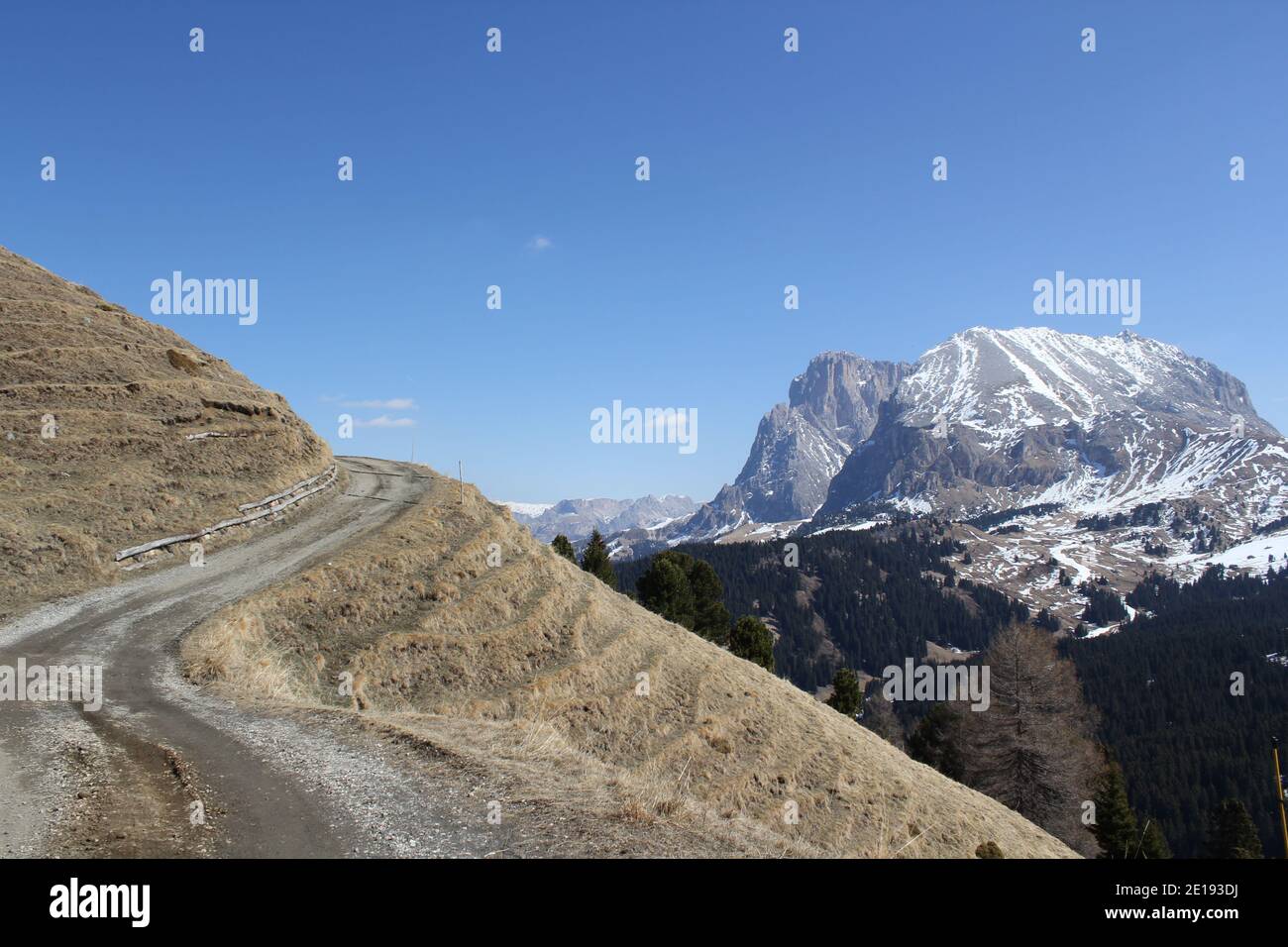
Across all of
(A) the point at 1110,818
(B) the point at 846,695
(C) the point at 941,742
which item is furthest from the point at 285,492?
(A) the point at 1110,818

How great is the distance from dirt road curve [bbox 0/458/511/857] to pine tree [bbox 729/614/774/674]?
48.8m

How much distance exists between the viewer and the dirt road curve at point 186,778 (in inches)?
363

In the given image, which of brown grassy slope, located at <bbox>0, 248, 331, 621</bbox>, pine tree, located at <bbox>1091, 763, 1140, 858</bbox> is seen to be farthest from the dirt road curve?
pine tree, located at <bbox>1091, 763, 1140, 858</bbox>

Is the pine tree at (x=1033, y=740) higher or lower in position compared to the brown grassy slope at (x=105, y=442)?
lower

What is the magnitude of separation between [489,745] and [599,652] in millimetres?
18064

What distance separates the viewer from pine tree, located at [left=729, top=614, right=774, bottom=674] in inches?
2442

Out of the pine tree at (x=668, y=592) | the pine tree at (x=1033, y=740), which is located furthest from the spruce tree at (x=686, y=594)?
the pine tree at (x=1033, y=740)

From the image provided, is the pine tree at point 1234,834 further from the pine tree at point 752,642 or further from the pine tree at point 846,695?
the pine tree at point 752,642

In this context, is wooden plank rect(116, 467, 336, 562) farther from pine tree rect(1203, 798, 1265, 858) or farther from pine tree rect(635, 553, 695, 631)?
pine tree rect(1203, 798, 1265, 858)

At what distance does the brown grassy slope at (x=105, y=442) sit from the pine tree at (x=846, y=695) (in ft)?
155

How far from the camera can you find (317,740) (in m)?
14.0

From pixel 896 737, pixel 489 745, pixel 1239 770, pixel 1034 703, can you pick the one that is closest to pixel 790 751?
pixel 489 745
